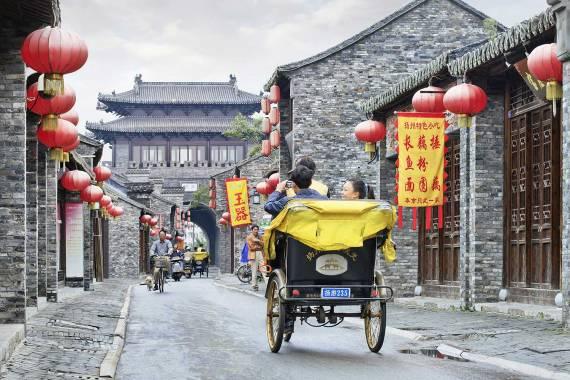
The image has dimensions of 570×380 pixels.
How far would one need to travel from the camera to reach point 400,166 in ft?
59.9

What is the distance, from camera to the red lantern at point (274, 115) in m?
33.2

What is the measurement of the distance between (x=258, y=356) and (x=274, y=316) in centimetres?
60

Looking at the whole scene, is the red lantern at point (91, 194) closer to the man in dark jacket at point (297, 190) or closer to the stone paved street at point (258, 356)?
the stone paved street at point (258, 356)

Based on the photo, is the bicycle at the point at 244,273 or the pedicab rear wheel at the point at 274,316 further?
the bicycle at the point at 244,273

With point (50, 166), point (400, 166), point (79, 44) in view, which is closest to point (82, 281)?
point (50, 166)

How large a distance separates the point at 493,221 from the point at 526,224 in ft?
3.44

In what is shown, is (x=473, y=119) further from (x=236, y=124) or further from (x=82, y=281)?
(x=236, y=124)

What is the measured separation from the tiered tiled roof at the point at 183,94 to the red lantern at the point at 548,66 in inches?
2421

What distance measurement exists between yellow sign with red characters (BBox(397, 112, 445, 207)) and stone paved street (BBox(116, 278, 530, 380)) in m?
4.22

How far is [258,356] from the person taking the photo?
9656 mm

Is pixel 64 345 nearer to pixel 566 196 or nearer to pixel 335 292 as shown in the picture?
pixel 335 292

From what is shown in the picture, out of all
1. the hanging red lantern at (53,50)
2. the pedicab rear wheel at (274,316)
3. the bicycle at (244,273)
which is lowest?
the bicycle at (244,273)

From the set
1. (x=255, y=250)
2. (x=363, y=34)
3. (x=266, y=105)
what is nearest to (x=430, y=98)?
(x=255, y=250)

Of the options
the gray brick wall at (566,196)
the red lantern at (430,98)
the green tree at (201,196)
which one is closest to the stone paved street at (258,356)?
the gray brick wall at (566,196)
